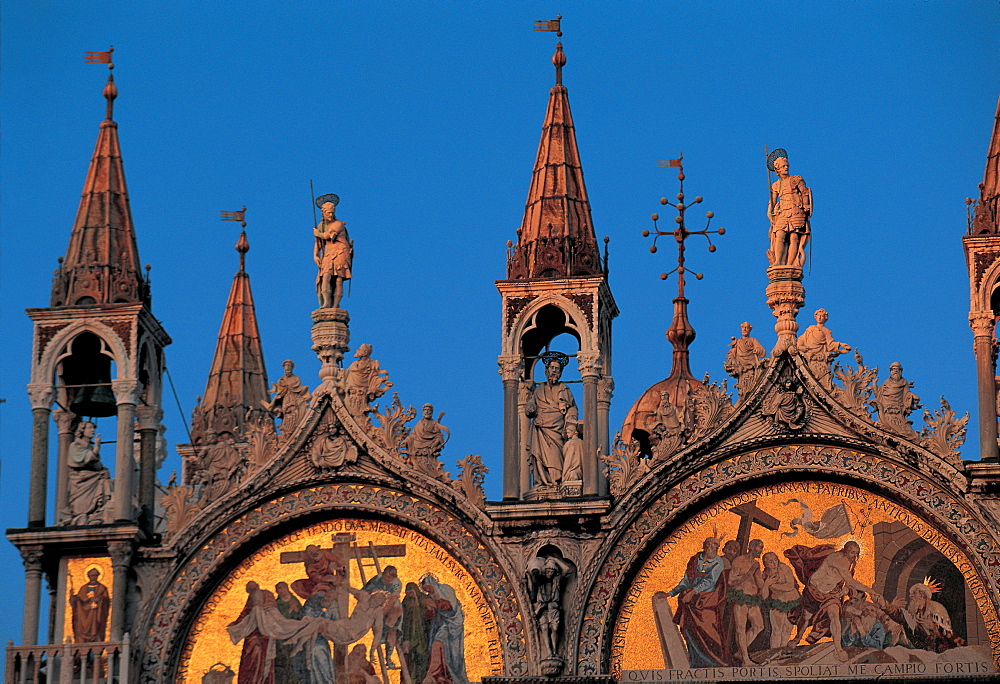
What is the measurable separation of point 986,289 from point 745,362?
2.36m

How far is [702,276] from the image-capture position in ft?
99.9

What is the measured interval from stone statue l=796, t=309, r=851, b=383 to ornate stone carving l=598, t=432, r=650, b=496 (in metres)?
1.81

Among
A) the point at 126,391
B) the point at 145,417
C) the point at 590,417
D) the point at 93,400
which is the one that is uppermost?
the point at 93,400

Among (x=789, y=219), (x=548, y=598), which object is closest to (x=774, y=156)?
(x=789, y=219)

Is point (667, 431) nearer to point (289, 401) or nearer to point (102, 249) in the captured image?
point (289, 401)

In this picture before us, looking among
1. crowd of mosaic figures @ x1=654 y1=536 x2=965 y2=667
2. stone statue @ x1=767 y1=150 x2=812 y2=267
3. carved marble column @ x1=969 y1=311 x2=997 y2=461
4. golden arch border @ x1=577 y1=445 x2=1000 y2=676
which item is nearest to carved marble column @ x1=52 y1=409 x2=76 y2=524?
golden arch border @ x1=577 y1=445 x2=1000 y2=676

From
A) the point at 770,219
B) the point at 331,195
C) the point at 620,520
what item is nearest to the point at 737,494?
the point at 620,520

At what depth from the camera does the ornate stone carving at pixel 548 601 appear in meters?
24.2

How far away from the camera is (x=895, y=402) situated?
24156 mm

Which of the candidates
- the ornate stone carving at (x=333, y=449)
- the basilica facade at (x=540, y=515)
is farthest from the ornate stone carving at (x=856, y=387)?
the ornate stone carving at (x=333, y=449)

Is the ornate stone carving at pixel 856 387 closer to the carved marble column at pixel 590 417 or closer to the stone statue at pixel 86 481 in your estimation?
the carved marble column at pixel 590 417

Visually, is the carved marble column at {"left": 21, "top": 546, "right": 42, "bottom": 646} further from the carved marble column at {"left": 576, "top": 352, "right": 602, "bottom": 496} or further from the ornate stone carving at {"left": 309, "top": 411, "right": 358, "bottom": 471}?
the carved marble column at {"left": 576, "top": 352, "right": 602, "bottom": 496}

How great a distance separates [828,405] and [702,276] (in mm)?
6375

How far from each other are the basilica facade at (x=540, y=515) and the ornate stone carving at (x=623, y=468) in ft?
0.07
